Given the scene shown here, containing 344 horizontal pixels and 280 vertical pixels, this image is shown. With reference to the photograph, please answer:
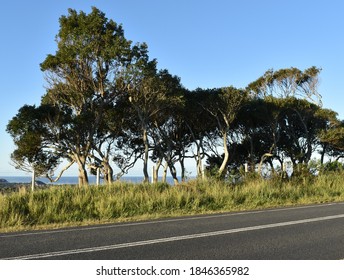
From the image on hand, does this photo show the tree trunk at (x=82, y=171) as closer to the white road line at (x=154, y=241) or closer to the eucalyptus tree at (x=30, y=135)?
the eucalyptus tree at (x=30, y=135)

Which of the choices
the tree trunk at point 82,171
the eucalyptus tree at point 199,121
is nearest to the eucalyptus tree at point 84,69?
the tree trunk at point 82,171

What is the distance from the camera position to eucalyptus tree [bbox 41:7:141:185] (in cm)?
2761

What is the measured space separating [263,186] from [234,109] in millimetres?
19263

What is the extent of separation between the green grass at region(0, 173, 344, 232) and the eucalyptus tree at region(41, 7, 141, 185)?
1276cm

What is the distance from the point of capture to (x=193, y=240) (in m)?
7.77

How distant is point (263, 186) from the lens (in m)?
17.4

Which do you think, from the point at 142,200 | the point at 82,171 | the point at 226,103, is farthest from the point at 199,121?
the point at 142,200

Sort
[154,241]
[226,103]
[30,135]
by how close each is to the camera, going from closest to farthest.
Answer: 1. [154,241]
2. [30,135]
3. [226,103]

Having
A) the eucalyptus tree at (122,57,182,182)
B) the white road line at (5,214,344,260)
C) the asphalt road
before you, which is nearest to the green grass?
the asphalt road

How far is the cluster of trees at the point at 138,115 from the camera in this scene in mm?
28125

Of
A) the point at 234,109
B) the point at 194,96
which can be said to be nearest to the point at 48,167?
the point at 194,96

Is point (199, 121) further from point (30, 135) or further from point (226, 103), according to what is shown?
point (30, 135)

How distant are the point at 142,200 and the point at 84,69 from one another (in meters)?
16.9

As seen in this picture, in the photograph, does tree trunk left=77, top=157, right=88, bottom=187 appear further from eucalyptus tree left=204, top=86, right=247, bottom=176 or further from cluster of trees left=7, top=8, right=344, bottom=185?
eucalyptus tree left=204, top=86, right=247, bottom=176
